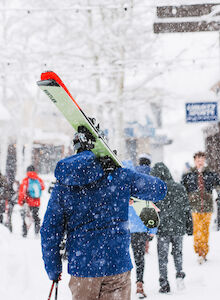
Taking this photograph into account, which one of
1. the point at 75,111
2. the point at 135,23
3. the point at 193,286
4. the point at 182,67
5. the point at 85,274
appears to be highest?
the point at 135,23

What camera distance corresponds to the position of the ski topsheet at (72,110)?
2.30 metres

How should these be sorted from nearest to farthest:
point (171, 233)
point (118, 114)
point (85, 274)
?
point (85, 274) < point (171, 233) < point (118, 114)

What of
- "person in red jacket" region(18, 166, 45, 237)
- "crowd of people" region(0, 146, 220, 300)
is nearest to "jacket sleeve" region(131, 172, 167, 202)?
"crowd of people" region(0, 146, 220, 300)

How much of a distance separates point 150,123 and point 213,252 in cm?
2387

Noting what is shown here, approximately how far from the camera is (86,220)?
2.26 meters

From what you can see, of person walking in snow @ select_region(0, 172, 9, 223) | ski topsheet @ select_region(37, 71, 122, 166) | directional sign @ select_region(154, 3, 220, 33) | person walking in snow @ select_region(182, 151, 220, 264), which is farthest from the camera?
person walking in snow @ select_region(0, 172, 9, 223)

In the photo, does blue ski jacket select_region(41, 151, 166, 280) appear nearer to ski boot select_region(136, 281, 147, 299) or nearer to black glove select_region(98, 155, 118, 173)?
black glove select_region(98, 155, 118, 173)

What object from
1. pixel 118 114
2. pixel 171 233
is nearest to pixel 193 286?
pixel 171 233

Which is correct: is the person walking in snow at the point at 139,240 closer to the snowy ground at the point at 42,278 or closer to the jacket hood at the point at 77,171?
the snowy ground at the point at 42,278

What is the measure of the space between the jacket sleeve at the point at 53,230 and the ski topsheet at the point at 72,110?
1.27 feet

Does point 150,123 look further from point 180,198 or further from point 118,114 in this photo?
point 180,198

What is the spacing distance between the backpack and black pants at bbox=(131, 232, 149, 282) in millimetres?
4624

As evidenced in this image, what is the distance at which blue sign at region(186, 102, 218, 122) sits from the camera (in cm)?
1074

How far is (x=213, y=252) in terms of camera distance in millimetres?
7668
